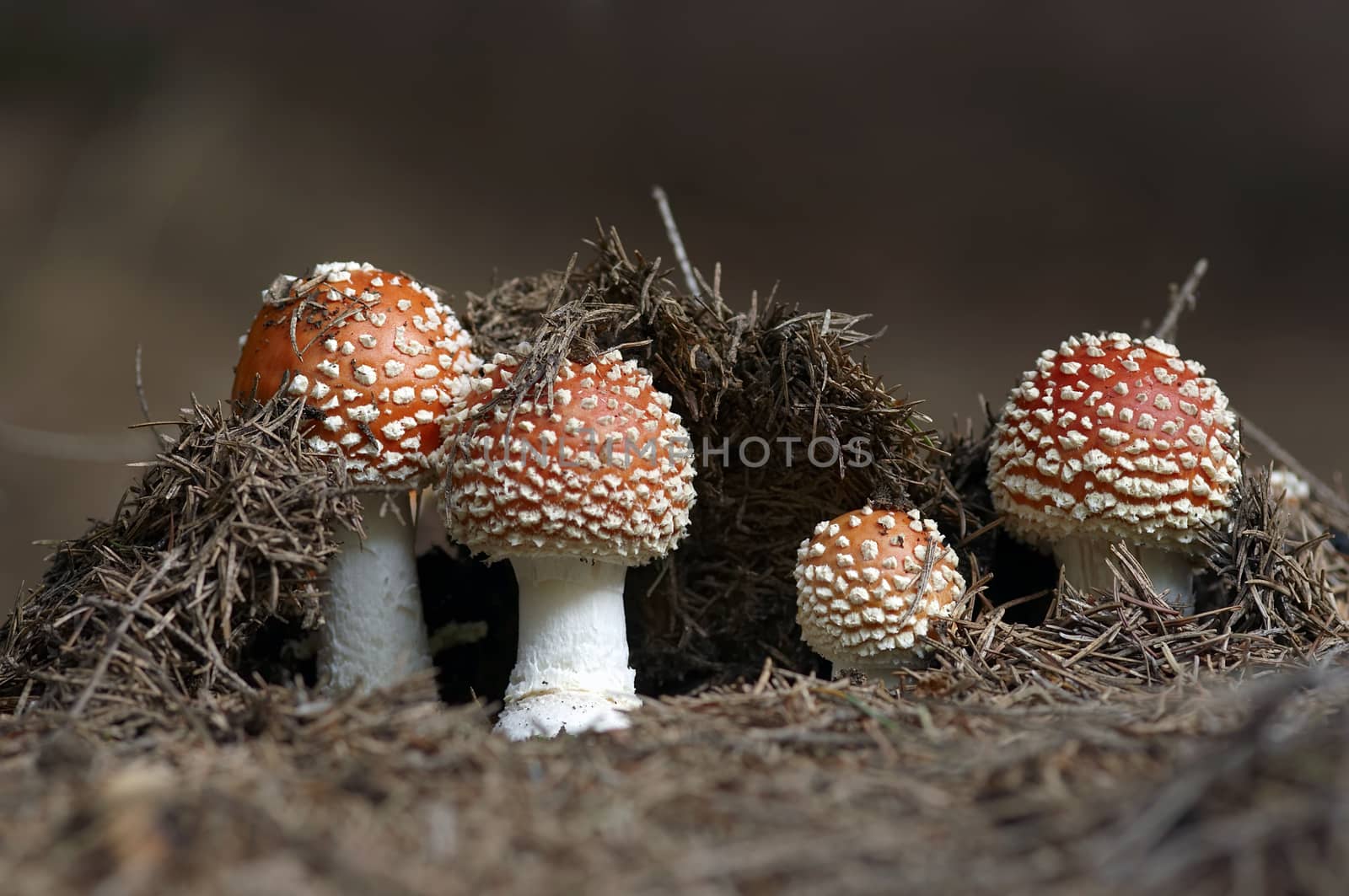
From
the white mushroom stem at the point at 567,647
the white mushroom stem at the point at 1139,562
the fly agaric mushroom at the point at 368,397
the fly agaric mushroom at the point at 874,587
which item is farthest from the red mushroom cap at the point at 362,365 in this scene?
the white mushroom stem at the point at 1139,562

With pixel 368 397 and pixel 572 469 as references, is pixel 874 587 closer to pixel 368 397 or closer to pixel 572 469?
pixel 572 469

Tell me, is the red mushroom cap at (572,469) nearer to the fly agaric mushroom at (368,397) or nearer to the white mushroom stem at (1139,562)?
the fly agaric mushroom at (368,397)

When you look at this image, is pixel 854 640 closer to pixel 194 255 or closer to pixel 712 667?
pixel 712 667

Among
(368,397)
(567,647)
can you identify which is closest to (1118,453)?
(567,647)

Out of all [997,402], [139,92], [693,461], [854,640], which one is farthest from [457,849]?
[139,92]

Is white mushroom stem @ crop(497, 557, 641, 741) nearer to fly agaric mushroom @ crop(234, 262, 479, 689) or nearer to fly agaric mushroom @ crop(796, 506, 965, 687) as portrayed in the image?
fly agaric mushroom @ crop(234, 262, 479, 689)

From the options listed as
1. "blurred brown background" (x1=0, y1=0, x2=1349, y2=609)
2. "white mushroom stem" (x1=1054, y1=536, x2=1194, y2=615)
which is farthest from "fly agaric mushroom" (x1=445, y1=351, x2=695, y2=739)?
"blurred brown background" (x1=0, y1=0, x2=1349, y2=609)
